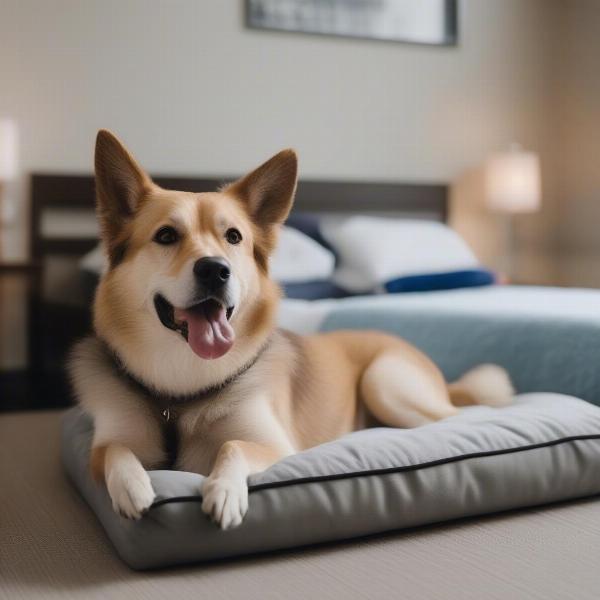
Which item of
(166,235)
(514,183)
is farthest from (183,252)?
(514,183)

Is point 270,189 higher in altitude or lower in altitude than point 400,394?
higher

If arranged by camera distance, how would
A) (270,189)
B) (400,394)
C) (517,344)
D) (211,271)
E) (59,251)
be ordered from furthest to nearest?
(59,251), (517,344), (400,394), (270,189), (211,271)

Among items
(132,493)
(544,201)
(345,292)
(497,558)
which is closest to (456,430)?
(497,558)

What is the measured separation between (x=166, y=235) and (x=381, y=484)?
639 millimetres

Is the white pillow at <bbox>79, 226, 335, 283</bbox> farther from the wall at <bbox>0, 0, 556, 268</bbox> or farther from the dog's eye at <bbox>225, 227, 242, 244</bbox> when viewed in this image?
the dog's eye at <bbox>225, 227, 242, 244</bbox>

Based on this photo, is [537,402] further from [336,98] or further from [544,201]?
[544,201]

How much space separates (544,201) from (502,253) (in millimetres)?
498

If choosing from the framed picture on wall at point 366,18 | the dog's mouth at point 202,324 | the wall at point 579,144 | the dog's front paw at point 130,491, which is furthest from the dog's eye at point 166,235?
the wall at point 579,144

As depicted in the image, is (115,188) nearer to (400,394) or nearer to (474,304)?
(400,394)

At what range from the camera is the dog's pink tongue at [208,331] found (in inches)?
61.3

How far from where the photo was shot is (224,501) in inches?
55.6

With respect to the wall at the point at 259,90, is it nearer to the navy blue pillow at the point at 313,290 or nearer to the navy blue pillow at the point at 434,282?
the navy blue pillow at the point at 313,290

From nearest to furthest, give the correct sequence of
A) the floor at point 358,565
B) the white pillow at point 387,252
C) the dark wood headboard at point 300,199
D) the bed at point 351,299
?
the floor at point 358,565
the bed at point 351,299
the white pillow at point 387,252
the dark wood headboard at point 300,199

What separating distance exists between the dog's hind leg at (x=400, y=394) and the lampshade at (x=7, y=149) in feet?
6.83
